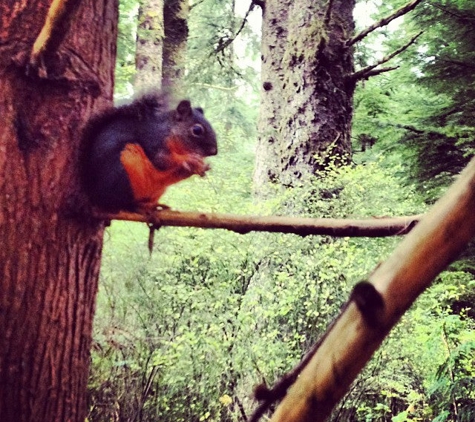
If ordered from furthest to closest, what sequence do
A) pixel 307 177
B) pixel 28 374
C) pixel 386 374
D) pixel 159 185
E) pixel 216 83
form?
pixel 216 83 < pixel 307 177 < pixel 386 374 < pixel 159 185 < pixel 28 374

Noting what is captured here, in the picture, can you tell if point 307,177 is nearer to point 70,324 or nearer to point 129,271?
point 129,271

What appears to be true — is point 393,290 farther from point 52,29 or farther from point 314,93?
point 314,93

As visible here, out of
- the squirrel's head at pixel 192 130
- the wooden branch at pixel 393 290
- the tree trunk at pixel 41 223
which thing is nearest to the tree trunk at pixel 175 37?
the squirrel's head at pixel 192 130

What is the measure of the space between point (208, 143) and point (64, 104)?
47 cm

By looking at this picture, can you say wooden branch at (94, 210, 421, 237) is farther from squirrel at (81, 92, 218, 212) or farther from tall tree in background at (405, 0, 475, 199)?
tall tree in background at (405, 0, 475, 199)

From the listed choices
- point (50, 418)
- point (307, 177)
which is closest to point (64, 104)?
point (50, 418)

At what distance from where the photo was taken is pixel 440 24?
176 inches

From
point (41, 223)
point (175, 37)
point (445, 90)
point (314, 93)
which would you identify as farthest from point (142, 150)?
point (175, 37)

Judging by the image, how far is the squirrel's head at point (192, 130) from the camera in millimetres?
1434

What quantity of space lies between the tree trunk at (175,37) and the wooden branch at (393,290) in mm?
6121

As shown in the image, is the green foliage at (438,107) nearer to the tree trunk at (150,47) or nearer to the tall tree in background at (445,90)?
the tall tree in background at (445,90)

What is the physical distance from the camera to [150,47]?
4750 millimetres

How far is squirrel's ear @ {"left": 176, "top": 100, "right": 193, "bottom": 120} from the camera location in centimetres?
143

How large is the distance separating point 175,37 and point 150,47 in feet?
5.85
